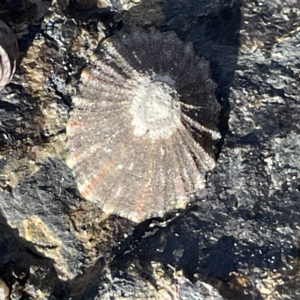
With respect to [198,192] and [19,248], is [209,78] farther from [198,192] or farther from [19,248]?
[19,248]

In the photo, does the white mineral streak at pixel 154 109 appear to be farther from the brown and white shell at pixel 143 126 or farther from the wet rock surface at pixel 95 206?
the wet rock surface at pixel 95 206

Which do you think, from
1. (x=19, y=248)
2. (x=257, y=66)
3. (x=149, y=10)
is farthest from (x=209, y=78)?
(x=19, y=248)

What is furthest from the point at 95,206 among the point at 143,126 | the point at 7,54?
the point at 7,54

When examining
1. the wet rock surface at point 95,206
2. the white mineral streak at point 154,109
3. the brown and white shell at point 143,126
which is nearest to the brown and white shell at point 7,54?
the wet rock surface at point 95,206

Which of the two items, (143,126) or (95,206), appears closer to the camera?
(143,126)

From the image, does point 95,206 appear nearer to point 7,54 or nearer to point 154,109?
point 154,109

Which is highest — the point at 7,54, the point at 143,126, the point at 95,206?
the point at 7,54

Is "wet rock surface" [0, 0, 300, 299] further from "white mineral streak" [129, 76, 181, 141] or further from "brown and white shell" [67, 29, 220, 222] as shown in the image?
"white mineral streak" [129, 76, 181, 141]
